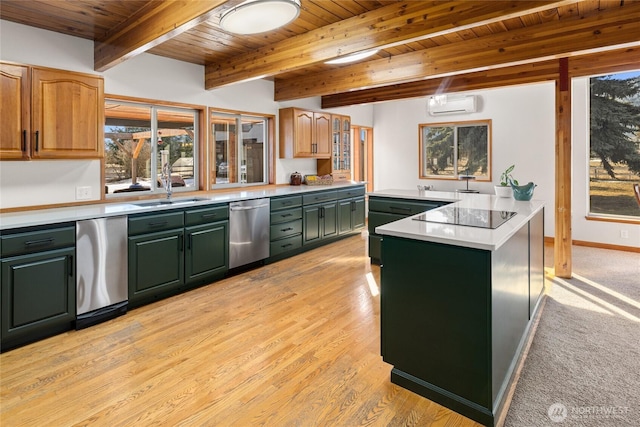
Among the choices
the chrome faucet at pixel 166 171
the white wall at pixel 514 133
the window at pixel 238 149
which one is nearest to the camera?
the chrome faucet at pixel 166 171

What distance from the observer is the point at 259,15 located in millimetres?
2387

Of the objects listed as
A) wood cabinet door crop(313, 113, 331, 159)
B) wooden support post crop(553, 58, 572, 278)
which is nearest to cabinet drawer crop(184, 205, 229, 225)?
wood cabinet door crop(313, 113, 331, 159)

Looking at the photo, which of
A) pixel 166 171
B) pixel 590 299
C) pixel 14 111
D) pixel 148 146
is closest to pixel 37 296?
pixel 14 111

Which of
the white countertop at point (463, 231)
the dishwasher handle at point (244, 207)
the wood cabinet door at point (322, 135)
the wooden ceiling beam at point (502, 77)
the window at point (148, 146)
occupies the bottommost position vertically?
the white countertop at point (463, 231)

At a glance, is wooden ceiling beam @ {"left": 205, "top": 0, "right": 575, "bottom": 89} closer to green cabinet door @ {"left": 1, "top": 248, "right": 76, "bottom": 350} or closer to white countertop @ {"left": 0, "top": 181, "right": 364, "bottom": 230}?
white countertop @ {"left": 0, "top": 181, "right": 364, "bottom": 230}

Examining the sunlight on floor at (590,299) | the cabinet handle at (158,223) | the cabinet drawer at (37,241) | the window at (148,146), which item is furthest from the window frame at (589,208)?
the cabinet drawer at (37,241)

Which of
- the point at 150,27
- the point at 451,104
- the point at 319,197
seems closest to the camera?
the point at 150,27

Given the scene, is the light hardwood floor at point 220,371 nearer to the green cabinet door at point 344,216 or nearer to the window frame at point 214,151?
the window frame at point 214,151

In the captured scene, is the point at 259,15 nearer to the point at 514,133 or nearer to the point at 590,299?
the point at 590,299

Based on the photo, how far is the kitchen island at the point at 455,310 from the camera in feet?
5.93

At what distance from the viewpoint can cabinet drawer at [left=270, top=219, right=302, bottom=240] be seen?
15.5 ft

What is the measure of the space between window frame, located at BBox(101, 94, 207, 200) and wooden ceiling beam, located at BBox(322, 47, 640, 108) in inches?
96.5

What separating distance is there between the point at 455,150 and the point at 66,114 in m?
5.90

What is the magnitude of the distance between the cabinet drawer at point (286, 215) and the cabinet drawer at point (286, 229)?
55 millimetres
